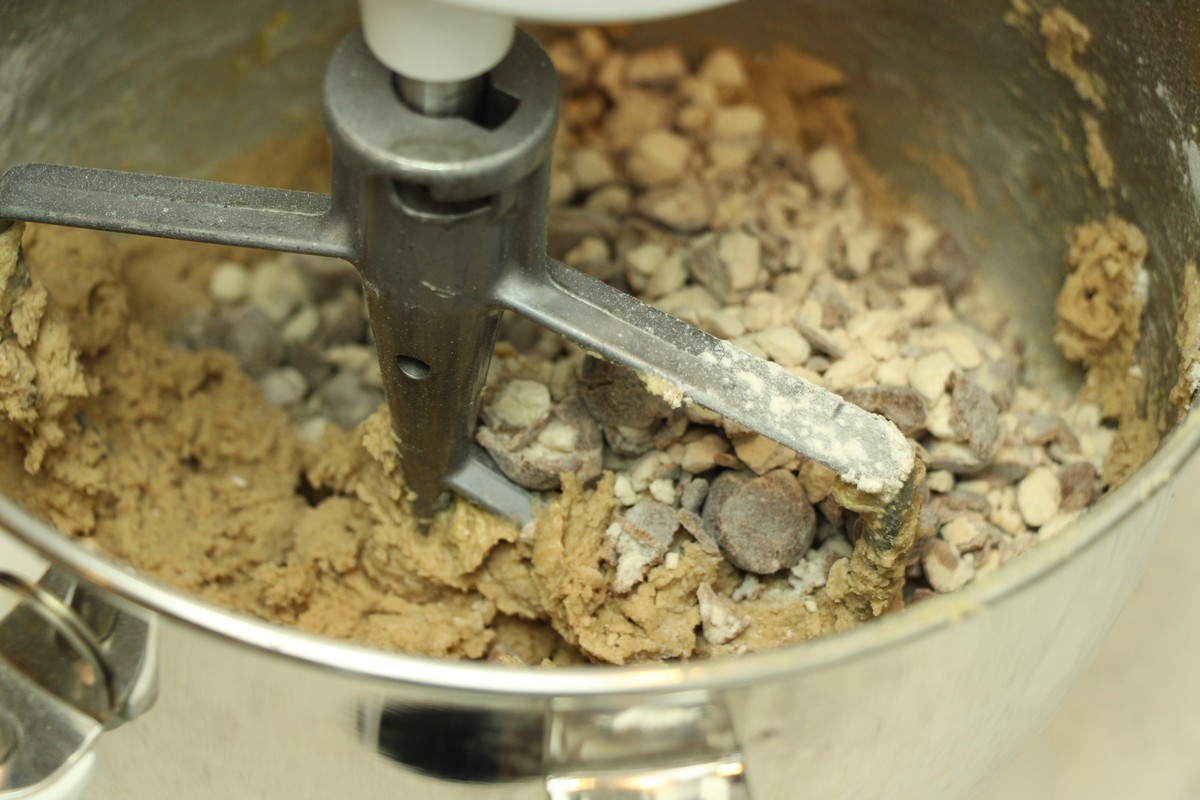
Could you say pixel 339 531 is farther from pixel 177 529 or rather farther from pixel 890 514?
pixel 890 514

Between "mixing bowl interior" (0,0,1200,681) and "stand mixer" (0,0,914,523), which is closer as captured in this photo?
"stand mixer" (0,0,914,523)

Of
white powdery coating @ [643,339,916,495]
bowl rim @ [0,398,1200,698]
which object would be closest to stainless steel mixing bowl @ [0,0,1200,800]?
bowl rim @ [0,398,1200,698]

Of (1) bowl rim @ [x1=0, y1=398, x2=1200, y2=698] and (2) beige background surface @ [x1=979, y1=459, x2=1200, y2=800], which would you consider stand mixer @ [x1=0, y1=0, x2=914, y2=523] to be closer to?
(1) bowl rim @ [x1=0, y1=398, x2=1200, y2=698]

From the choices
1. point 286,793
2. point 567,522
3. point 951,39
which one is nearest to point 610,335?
point 567,522

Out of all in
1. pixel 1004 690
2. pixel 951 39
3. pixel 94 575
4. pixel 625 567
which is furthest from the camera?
pixel 951 39

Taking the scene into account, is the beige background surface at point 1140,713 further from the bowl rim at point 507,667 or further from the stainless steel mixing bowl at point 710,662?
the bowl rim at point 507,667

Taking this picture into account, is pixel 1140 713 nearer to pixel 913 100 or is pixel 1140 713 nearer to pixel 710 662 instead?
pixel 913 100

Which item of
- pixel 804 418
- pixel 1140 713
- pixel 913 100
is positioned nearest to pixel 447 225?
pixel 804 418
